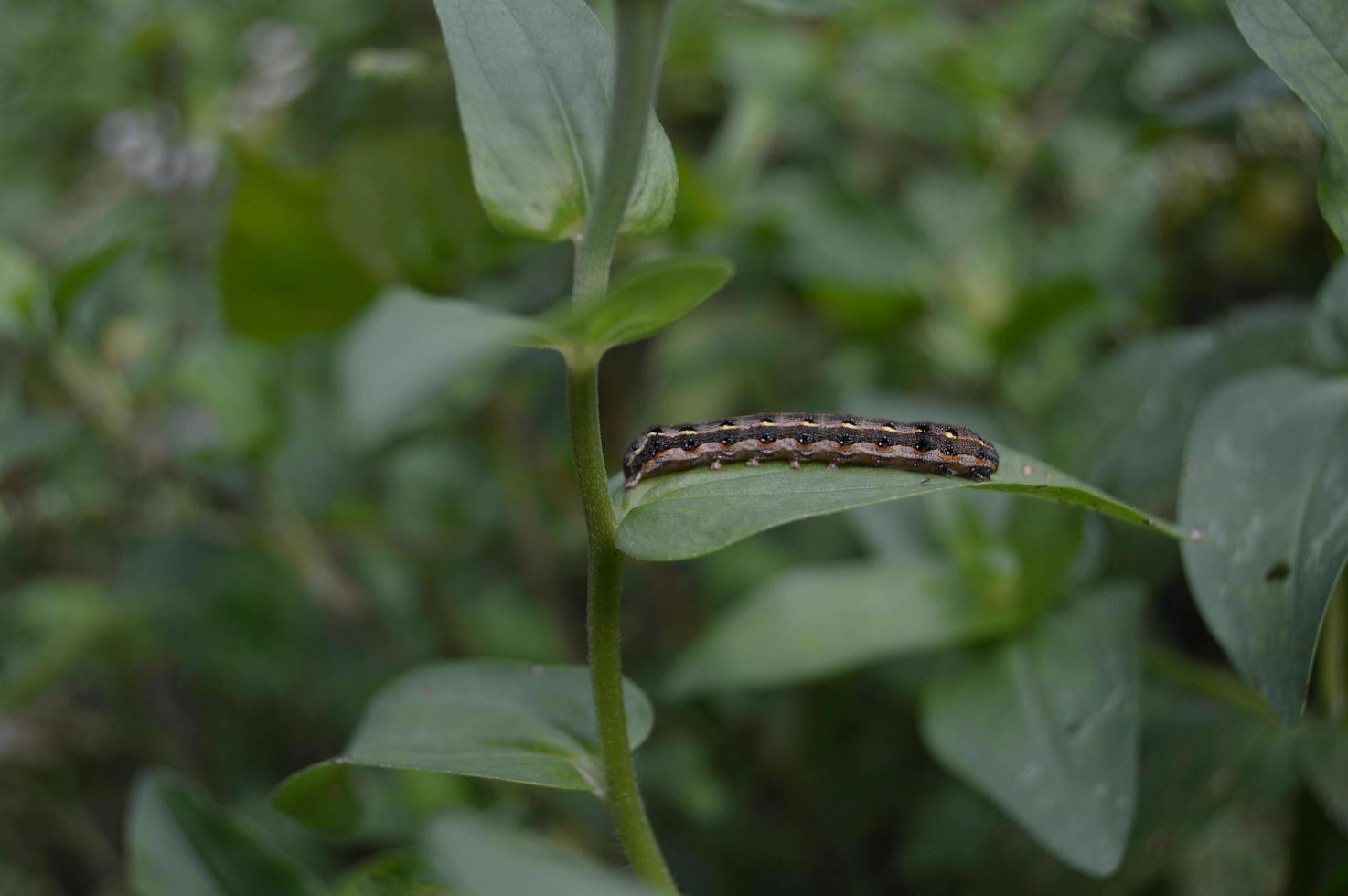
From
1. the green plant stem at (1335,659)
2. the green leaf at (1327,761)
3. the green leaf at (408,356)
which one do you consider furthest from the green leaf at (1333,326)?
the green leaf at (408,356)

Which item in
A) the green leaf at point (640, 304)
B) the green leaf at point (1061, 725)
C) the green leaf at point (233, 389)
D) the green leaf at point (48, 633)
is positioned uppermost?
the green leaf at point (640, 304)

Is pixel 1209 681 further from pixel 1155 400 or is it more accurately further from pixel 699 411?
pixel 699 411

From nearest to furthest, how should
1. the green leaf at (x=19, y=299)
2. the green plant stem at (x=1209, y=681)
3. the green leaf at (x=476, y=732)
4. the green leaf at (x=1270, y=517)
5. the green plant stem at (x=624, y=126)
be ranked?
the green plant stem at (x=624, y=126) → the green leaf at (x=476, y=732) → the green leaf at (x=1270, y=517) → the green plant stem at (x=1209, y=681) → the green leaf at (x=19, y=299)

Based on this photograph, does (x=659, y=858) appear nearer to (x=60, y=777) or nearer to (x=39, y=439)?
(x=39, y=439)

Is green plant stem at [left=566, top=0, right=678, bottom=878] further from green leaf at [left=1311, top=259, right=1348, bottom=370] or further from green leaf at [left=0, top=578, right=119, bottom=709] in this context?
green leaf at [left=0, top=578, right=119, bottom=709]

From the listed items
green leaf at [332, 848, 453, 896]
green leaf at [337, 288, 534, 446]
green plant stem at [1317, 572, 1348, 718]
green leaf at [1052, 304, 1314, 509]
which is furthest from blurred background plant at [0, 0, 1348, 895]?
green leaf at [337, 288, 534, 446]

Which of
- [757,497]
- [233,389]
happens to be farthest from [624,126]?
[233,389]

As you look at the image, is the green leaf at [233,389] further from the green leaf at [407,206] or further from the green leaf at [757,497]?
the green leaf at [757,497]
